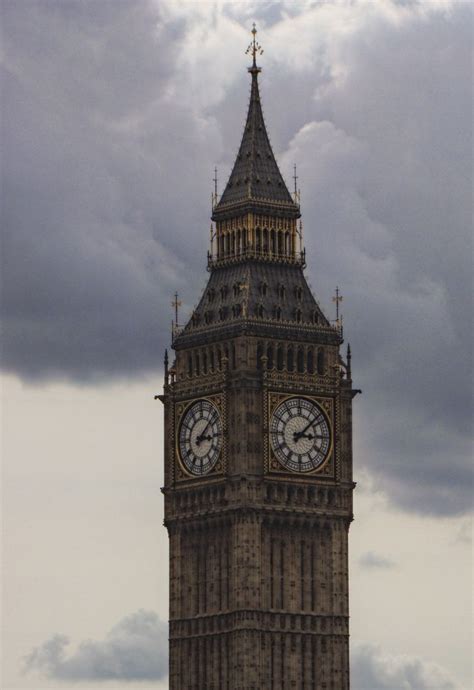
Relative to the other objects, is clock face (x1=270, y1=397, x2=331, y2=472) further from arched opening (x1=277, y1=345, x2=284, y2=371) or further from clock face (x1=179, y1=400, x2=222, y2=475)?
clock face (x1=179, y1=400, x2=222, y2=475)

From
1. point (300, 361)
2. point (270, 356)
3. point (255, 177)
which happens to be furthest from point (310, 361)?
point (255, 177)

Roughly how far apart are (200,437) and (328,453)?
23.0 feet

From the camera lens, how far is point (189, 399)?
186375 mm

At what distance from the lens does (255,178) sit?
189 m

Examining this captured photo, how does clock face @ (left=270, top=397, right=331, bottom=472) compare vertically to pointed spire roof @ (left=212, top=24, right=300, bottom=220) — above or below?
below

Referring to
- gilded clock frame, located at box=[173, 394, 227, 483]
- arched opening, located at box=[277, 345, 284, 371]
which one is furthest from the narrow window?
gilded clock frame, located at box=[173, 394, 227, 483]

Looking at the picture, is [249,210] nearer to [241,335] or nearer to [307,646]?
[241,335]

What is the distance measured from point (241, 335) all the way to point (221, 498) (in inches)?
349

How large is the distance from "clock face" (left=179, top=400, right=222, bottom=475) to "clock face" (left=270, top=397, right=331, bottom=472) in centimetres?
320

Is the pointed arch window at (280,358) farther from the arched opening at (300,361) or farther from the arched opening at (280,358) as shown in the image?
the arched opening at (300,361)

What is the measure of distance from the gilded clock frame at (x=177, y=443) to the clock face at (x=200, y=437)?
17 centimetres

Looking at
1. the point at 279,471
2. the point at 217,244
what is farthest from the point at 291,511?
the point at 217,244

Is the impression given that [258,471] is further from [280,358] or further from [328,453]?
[280,358]

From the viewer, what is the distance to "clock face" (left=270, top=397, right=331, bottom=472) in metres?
184
